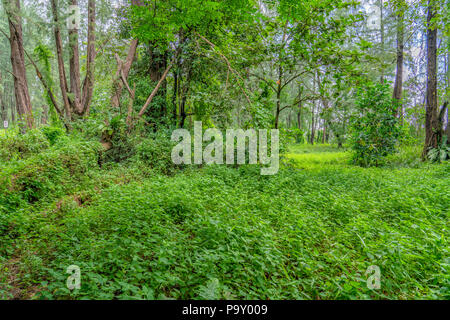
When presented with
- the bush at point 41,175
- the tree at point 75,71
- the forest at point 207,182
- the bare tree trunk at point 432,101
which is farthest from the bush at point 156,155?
the bare tree trunk at point 432,101

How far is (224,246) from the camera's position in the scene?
2.76 metres

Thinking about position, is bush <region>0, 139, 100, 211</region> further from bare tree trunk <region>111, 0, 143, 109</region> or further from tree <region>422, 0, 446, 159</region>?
tree <region>422, 0, 446, 159</region>

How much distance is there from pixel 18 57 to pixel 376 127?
46.4ft

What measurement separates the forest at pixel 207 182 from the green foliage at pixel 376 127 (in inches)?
2.2

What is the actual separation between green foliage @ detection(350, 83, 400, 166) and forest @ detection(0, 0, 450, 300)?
56mm

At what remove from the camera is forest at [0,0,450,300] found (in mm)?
2373

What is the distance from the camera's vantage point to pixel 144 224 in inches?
130

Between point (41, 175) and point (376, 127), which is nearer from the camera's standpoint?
point (41, 175)

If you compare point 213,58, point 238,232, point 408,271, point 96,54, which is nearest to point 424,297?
point 408,271

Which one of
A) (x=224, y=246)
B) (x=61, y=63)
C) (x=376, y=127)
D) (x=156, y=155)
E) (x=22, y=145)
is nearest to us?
(x=224, y=246)

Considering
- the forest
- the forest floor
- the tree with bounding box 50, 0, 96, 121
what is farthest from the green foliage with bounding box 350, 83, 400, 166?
the tree with bounding box 50, 0, 96, 121

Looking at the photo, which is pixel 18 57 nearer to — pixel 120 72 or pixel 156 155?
pixel 120 72

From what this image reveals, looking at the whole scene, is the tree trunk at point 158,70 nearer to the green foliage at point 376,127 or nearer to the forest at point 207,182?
the forest at point 207,182

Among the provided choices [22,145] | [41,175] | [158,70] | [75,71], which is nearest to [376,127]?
[158,70]
